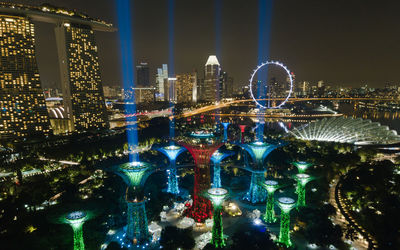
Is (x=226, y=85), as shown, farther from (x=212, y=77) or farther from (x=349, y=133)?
(x=349, y=133)

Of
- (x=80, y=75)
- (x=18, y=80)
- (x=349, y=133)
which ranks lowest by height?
(x=349, y=133)

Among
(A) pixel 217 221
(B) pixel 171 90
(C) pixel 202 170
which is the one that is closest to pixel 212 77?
(B) pixel 171 90

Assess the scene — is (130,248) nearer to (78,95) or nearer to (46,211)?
(46,211)

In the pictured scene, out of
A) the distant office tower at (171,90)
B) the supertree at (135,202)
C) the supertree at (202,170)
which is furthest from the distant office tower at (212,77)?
the supertree at (135,202)

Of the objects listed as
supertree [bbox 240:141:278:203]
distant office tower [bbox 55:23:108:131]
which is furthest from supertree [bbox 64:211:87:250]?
distant office tower [bbox 55:23:108:131]

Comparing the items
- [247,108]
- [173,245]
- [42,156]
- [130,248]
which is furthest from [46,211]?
[247,108]

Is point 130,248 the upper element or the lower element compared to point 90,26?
lower
